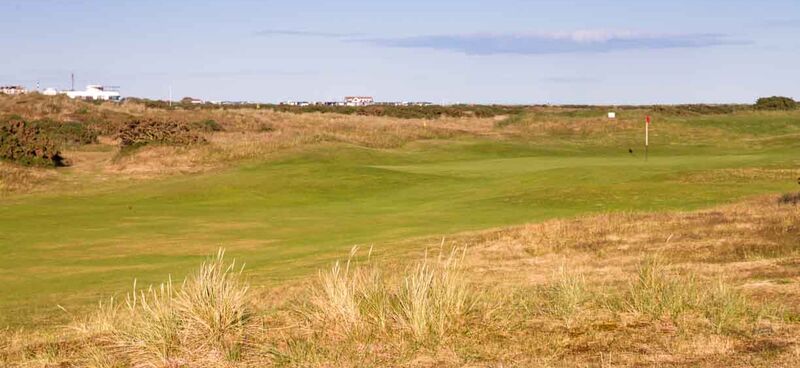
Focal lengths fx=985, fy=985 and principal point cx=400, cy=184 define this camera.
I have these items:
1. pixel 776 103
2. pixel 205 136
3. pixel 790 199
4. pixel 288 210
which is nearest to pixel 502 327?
pixel 790 199

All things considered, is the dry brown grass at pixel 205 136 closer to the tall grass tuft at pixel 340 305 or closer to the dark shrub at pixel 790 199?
the dark shrub at pixel 790 199

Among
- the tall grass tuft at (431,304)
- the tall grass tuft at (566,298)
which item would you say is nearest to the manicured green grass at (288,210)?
the tall grass tuft at (431,304)

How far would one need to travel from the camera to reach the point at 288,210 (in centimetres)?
3056

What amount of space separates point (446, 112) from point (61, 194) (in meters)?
101

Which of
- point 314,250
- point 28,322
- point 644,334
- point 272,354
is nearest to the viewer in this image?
point 272,354

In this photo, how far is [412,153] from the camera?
56.2 metres

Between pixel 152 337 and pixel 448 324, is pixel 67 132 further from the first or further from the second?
pixel 448 324

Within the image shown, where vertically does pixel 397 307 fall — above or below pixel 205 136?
below

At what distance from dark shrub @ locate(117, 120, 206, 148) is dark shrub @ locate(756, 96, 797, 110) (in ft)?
287

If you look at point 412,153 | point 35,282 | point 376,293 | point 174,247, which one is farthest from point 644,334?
point 412,153

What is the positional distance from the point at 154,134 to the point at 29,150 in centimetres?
952

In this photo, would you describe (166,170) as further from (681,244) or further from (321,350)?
(321,350)

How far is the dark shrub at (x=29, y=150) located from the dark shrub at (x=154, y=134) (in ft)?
16.5

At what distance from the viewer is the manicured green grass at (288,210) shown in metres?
18.3
